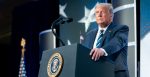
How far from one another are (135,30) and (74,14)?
3.33 feet

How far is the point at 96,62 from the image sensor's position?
7.32 feet

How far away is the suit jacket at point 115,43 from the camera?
250 centimetres

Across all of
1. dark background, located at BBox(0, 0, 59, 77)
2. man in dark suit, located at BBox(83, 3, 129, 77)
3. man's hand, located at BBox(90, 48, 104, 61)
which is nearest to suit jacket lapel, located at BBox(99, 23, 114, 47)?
man in dark suit, located at BBox(83, 3, 129, 77)

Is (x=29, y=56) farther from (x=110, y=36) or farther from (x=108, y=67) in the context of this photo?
(x=108, y=67)

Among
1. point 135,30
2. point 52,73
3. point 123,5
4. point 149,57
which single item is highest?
point 123,5

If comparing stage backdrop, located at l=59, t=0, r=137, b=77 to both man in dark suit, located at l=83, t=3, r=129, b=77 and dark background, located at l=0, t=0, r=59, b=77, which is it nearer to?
dark background, located at l=0, t=0, r=59, b=77

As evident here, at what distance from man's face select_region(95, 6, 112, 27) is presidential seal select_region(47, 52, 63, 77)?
0.62 metres

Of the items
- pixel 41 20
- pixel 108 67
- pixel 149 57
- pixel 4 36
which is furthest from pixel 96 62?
pixel 4 36

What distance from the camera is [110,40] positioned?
2.59 m

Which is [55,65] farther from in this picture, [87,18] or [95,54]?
[87,18]

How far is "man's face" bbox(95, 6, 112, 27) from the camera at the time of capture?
2.75 meters

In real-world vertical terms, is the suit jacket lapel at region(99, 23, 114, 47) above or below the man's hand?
above

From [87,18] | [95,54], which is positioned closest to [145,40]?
[87,18]

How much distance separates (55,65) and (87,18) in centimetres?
166
